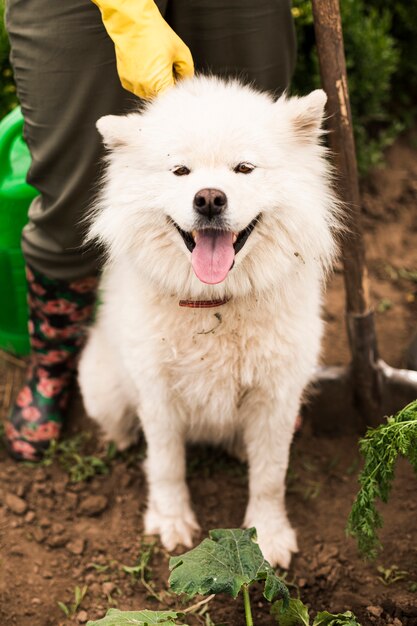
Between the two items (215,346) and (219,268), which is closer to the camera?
(219,268)

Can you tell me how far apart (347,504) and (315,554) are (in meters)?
0.26

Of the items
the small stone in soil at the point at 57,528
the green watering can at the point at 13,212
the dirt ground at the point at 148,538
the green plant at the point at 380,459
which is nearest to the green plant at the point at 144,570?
the dirt ground at the point at 148,538

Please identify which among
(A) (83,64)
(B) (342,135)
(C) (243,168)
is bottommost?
(C) (243,168)

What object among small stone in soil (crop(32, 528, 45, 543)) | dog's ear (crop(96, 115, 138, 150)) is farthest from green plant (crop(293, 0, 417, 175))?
small stone in soil (crop(32, 528, 45, 543))

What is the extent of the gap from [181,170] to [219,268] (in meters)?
0.29

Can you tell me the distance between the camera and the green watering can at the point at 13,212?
A: 3.01 m

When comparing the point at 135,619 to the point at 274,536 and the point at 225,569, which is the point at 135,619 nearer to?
the point at 225,569

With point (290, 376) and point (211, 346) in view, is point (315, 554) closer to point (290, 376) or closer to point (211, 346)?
point (290, 376)

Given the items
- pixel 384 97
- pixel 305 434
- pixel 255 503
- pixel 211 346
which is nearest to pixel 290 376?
pixel 211 346

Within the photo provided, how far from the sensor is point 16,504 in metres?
2.84

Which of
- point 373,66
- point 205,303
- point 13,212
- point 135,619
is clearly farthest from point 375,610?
point 373,66

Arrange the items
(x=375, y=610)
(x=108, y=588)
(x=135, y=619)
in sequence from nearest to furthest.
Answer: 1. (x=135, y=619)
2. (x=375, y=610)
3. (x=108, y=588)

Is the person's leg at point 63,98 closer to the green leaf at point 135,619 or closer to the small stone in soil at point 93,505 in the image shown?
the small stone in soil at point 93,505

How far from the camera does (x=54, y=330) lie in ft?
10.3
